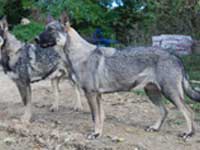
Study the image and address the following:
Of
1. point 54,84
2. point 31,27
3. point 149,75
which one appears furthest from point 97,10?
point 149,75

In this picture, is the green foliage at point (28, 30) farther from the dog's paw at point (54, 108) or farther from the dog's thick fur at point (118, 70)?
the dog's thick fur at point (118, 70)

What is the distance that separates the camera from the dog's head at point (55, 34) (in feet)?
26.0

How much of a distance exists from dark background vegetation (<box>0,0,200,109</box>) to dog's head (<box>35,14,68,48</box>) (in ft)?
22.1

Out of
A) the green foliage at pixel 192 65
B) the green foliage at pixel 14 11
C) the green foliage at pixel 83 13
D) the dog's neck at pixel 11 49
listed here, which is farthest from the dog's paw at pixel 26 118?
the green foliage at pixel 14 11

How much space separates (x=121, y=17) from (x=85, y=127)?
11.3 m

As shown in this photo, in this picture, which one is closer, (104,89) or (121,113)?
(104,89)

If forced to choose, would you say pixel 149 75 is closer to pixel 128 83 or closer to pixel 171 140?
pixel 128 83

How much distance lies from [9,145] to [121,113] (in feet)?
9.18

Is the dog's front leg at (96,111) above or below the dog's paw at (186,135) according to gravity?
above

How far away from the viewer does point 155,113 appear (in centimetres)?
973

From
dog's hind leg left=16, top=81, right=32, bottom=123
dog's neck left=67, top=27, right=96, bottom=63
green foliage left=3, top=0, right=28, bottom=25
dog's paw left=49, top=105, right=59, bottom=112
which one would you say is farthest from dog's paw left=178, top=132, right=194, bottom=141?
green foliage left=3, top=0, right=28, bottom=25

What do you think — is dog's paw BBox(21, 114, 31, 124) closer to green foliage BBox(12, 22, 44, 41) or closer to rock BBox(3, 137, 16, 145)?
rock BBox(3, 137, 16, 145)

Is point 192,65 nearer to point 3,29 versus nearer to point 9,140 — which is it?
point 3,29

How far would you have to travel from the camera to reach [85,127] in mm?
8484
